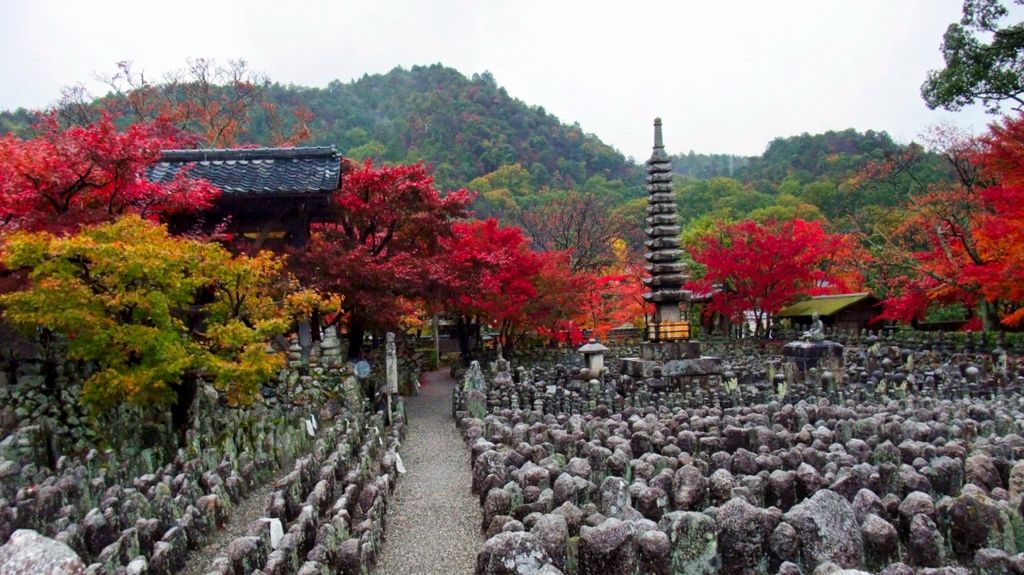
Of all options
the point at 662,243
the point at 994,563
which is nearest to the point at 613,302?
the point at 662,243

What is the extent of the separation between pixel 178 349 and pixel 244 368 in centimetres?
90

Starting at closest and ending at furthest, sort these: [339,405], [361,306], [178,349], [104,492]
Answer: [104,492] → [178,349] → [339,405] → [361,306]

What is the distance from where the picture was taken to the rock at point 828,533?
4980 millimetres

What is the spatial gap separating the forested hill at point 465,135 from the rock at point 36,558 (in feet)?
151

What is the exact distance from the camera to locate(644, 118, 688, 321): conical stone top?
16734mm

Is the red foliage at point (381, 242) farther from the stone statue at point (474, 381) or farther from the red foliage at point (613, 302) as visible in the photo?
the red foliage at point (613, 302)

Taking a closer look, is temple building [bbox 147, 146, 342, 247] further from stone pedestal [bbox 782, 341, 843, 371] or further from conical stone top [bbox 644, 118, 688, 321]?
stone pedestal [bbox 782, 341, 843, 371]

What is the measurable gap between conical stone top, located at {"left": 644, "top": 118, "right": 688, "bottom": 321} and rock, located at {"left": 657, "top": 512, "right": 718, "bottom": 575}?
1183cm

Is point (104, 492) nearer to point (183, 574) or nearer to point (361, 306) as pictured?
point (183, 574)

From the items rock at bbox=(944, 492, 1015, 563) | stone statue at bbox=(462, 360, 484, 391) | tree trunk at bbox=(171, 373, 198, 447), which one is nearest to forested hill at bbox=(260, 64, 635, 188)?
stone statue at bbox=(462, 360, 484, 391)

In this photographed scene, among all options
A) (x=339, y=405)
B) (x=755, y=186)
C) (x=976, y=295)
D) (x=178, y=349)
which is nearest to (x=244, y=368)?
(x=178, y=349)

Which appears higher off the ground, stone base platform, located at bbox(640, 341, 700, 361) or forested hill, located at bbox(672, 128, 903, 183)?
forested hill, located at bbox(672, 128, 903, 183)

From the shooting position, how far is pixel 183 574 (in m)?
6.05

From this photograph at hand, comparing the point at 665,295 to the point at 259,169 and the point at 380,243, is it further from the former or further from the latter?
the point at 259,169
